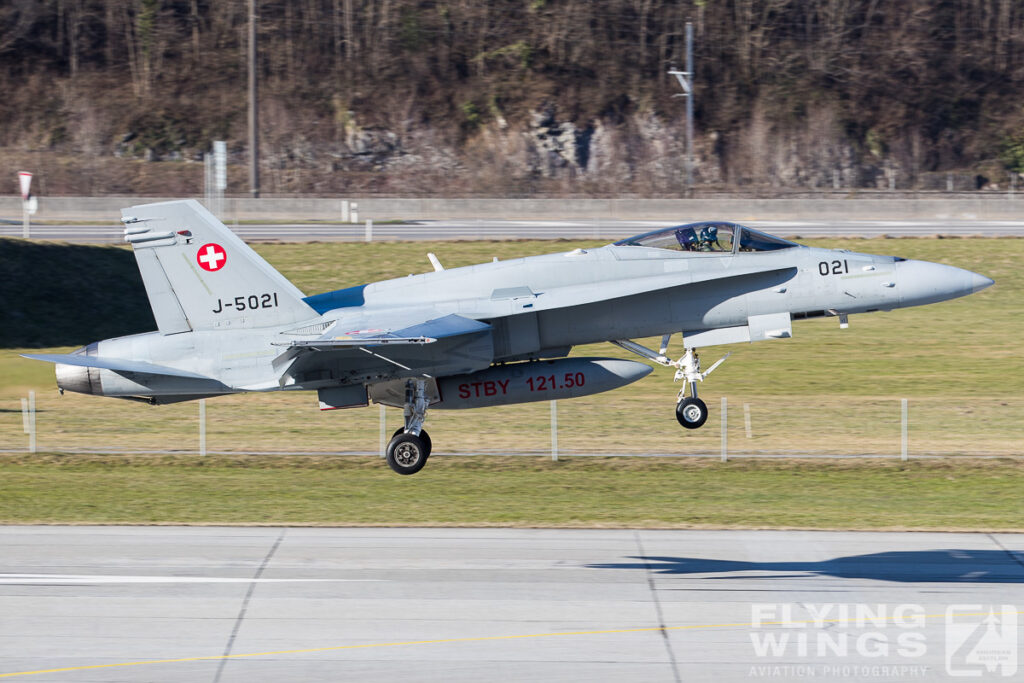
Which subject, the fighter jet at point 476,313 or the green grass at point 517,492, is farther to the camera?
the green grass at point 517,492

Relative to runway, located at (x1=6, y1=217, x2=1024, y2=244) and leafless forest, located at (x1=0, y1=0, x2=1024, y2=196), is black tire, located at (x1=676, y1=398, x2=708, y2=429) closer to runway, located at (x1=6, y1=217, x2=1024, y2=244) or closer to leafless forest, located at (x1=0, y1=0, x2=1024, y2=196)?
runway, located at (x1=6, y1=217, x2=1024, y2=244)

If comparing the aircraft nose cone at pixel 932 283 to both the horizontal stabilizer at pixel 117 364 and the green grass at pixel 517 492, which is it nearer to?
the green grass at pixel 517 492

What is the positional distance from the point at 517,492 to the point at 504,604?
9.58 m

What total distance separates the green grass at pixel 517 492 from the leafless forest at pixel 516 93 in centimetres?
4076

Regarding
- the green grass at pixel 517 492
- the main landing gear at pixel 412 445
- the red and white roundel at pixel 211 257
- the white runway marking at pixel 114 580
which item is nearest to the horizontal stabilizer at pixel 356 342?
the main landing gear at pixel 412 445

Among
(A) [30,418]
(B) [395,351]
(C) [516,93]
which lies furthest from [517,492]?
(C) [516,93]

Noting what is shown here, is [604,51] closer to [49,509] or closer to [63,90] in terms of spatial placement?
[63,90]

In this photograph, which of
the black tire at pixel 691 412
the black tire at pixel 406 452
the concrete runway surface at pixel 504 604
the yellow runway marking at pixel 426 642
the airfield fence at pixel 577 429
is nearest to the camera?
the yellow runway marking at pixel 426 642

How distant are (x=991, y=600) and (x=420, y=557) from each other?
11461 mm

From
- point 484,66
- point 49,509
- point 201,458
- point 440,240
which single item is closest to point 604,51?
point 484,66

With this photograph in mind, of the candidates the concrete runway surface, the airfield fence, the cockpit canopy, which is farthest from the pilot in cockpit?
the airfield fence

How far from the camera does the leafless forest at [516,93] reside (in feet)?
253

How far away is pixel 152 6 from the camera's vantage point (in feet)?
276

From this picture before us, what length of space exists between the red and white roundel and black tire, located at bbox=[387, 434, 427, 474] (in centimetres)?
458
